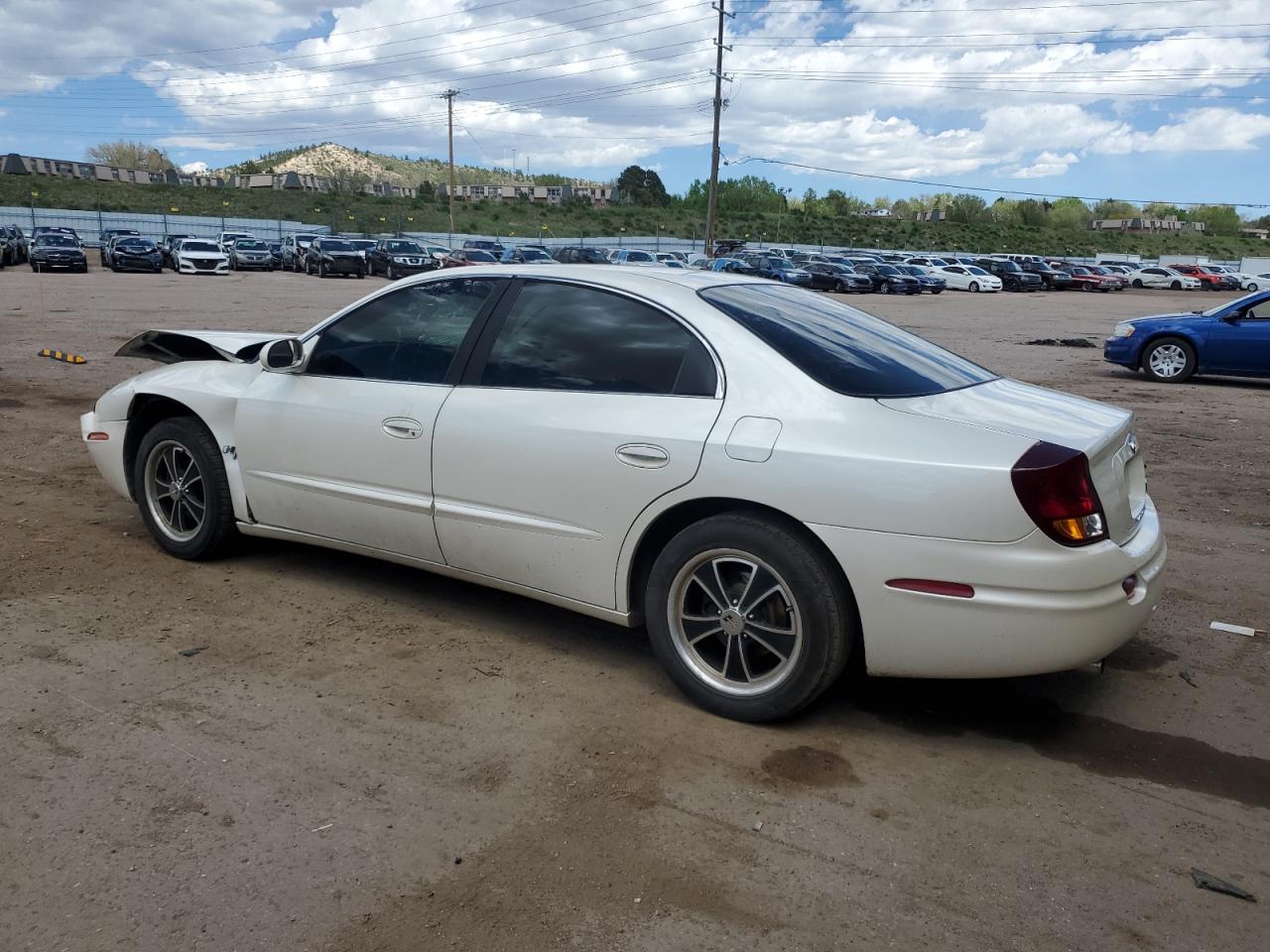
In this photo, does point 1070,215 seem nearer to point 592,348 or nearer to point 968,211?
point 968,211

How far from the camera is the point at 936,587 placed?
10.8 ft

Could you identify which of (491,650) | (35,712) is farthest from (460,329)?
(35,712)

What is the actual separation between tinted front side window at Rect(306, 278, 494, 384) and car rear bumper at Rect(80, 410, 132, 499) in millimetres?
1362

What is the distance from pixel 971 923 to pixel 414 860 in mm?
1445

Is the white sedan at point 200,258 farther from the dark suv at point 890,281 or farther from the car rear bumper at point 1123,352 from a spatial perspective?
the car rear bumper at point 1123,352

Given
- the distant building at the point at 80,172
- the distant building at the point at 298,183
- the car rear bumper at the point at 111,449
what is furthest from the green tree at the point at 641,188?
the car rear bumper at the point at 111,449

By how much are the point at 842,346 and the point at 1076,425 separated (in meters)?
0.87

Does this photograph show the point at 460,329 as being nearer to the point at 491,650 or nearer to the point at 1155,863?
the point at 491,650

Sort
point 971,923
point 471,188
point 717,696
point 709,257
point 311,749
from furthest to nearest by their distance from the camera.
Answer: point 471,188
point 709,257
point 717,696
point 311,749
point 971,923

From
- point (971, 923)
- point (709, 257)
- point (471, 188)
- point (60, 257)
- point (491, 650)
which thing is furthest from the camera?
point (471, 188)

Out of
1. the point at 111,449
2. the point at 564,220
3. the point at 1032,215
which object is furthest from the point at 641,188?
the point at 111,449

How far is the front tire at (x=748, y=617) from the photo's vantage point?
3.46m

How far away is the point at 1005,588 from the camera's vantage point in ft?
10.7

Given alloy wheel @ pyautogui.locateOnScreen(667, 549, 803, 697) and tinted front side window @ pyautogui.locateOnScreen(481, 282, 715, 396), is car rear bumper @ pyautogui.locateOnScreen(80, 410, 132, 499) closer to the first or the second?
tinted front side window @ pyautogui.locateOnScreen(481, 282, 715, 396)
